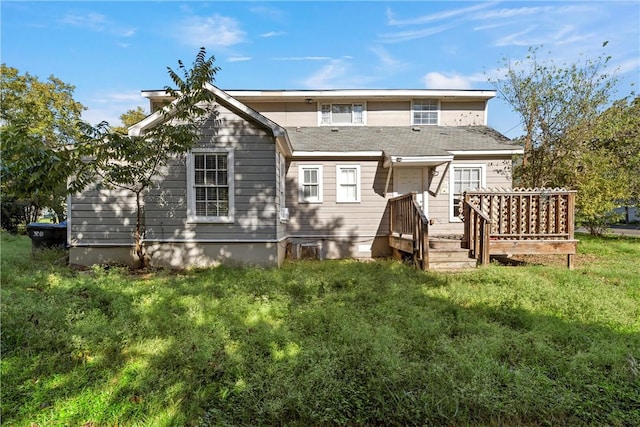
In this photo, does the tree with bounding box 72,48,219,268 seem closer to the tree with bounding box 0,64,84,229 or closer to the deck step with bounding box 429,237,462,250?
the tree with bounding box 0,64,84,229

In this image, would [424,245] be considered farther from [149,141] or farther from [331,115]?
[331,115]

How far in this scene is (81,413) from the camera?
2529 mm

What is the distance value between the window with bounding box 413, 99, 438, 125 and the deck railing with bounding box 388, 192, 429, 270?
14.4 feet

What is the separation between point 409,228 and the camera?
8195 millimetres

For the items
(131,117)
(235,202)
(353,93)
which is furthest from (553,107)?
(131,117)

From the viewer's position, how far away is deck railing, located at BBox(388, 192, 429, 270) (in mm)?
7168

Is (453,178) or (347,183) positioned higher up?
(453,178)

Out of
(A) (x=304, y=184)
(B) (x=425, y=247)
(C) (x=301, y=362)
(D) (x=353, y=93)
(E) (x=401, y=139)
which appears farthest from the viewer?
(D) (x=353, y=93)

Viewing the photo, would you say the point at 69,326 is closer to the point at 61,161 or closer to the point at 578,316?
the point at 61,161

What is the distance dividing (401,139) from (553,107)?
20.8ft

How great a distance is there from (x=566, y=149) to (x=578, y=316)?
9853 millimetres

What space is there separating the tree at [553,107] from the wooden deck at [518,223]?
5.33 m

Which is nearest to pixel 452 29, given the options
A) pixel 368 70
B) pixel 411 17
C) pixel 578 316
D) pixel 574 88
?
pixel 411 17

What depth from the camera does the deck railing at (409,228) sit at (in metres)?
7.17
